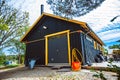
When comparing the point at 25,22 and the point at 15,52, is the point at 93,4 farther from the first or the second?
the point at 15,52

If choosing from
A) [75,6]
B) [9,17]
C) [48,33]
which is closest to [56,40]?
[48,33]

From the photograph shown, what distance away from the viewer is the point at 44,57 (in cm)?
1301

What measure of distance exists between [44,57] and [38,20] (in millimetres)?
3335

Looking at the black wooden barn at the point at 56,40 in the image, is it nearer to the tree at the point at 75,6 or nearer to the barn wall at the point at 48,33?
the barn wall at the point at 48,33

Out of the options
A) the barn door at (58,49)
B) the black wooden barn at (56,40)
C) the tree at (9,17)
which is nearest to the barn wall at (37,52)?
the black wooden barn at (56,40)

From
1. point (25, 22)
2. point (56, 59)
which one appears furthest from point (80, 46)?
point (25, 22)

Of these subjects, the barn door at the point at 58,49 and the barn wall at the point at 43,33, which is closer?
the barn wall at the point at 43,33

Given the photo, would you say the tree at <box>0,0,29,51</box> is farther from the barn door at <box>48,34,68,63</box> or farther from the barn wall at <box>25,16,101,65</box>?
the barn door at <box>48,34,68,63</box>

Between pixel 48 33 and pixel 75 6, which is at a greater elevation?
pixel 48 33

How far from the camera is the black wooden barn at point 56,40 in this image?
1108cm

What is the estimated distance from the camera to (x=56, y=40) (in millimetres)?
12539

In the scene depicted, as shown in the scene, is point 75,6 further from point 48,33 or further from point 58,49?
point 48,33

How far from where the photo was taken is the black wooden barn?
36.3ft

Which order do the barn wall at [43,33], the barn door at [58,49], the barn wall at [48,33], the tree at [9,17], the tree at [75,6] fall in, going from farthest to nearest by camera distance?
the tree at [9,17] < the barn door at [58,49] < the barn wall at [43,33] < the barn wall at [48,33] < the tree at [75,6]
